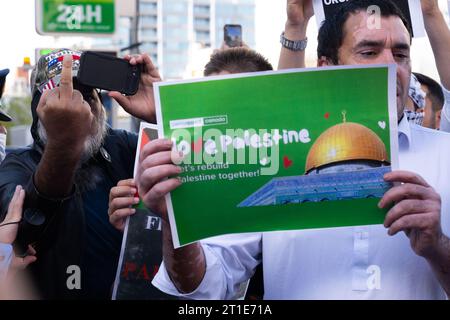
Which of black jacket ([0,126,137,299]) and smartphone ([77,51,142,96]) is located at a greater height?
smartphone ([77,51,142,96])

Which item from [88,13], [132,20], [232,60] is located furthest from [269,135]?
[132,20]

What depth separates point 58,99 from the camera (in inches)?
75.7

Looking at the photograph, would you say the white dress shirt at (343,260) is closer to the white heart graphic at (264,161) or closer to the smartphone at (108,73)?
the white heart graphic at (264,161)

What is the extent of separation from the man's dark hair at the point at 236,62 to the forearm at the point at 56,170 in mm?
1028

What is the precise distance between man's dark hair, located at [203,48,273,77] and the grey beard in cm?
65

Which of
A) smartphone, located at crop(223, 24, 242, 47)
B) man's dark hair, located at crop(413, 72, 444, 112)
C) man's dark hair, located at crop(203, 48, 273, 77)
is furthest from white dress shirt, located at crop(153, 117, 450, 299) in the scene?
man's dark hair, located at crop(413, 72, 444, 112)

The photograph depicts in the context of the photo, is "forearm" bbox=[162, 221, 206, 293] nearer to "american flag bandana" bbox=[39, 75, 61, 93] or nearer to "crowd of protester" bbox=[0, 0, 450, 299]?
"crowd of protester" bbox=[0, 0, 450, 299]

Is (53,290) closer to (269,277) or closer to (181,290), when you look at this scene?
(181,290)

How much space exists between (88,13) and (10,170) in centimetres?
427

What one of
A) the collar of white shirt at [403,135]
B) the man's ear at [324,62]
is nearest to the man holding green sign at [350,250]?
the collar of white shirt at [403,135]

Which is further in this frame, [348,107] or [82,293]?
[82,293]

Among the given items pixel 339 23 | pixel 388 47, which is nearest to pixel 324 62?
pixel 339 23

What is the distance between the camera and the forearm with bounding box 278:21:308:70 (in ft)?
8.30

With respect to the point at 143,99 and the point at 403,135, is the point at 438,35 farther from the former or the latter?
the point at 143,99
